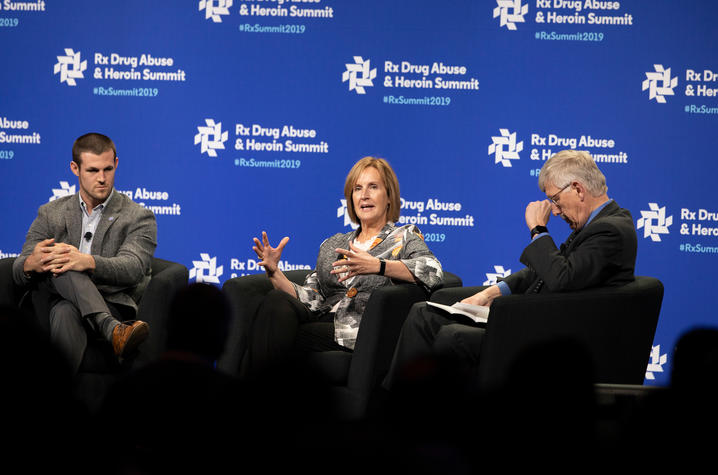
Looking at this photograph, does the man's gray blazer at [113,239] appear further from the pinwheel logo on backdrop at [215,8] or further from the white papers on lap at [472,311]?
the pinwheel logo on backdrop at [215,8]

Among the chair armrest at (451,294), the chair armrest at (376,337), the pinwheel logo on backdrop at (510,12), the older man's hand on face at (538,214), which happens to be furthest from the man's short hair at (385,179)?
the pinwheel logo on backdrop at (510,12)

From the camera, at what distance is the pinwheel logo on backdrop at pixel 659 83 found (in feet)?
16.1

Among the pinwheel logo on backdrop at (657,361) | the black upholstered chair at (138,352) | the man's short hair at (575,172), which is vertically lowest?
the pinwheel logo on backdrop at (657,361)

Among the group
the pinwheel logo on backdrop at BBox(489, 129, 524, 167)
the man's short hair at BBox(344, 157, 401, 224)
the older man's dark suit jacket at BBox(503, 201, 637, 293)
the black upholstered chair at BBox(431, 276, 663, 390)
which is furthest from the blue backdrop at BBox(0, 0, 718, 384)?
the black upholstered chair at BBox(431, 276, 663, 390)

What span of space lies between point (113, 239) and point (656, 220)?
3.27 meters

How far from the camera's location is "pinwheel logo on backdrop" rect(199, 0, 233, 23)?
16.7 ft

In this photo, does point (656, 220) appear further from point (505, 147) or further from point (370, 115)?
point (370, 115)

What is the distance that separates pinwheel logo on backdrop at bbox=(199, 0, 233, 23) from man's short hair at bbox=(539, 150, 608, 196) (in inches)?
105

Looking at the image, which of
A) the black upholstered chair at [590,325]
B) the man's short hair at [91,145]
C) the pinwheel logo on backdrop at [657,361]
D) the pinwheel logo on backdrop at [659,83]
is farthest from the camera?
the pinwheel logo on backdrop at [657,361]

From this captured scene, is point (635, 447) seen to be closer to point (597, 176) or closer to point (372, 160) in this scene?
point (597, 176)

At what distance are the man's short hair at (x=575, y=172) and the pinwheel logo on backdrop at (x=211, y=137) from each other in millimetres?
2485

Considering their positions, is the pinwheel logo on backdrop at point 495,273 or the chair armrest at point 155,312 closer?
the chair armrest at point 155,312

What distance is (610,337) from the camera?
3131mm

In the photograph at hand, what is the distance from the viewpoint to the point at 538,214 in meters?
3.47
